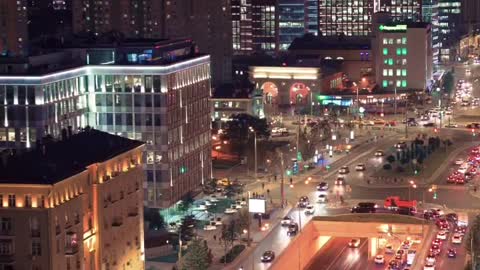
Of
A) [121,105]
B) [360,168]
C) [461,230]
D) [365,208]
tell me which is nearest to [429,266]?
[461,230]

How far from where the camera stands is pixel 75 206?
137ft

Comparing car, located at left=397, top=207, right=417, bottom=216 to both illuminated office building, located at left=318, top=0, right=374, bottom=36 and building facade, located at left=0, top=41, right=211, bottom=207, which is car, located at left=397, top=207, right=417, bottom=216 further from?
illuminated office building, located at left=318, top=0, right=374, bottom=36

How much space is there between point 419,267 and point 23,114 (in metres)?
21.7

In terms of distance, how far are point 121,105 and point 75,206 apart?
70.3 feet

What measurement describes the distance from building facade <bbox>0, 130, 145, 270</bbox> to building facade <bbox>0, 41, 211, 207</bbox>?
503 inches

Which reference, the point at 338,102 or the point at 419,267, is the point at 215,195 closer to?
the point at 419,267

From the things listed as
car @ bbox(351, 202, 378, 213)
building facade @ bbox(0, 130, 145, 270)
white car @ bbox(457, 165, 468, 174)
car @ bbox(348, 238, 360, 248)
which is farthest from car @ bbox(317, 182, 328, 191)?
building facade @ bbox(0, 130, 145, 270)

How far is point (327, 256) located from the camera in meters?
60.4

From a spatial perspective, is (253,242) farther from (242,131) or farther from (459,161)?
(242,131)

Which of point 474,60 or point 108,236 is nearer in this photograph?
point 108,236

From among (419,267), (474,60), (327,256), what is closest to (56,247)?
(419,267)

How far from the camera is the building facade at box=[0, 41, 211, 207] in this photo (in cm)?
6016

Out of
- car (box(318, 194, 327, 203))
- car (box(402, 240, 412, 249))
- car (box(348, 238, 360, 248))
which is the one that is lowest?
car (box(348, 238, 360, 248))

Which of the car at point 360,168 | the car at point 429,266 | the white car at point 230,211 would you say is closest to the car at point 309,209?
the white car at point 230,211
